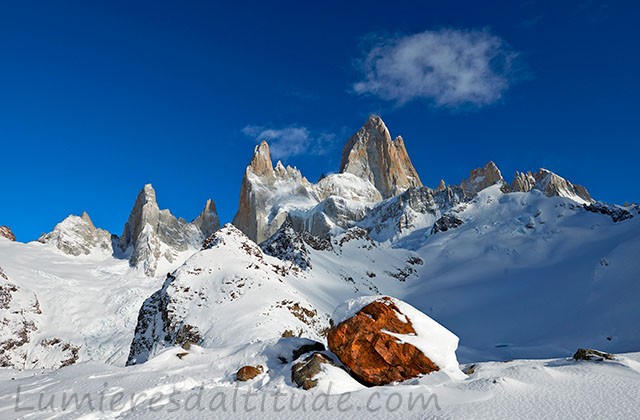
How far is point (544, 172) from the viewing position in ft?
535

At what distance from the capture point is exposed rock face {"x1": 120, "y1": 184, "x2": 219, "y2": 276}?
14388cm

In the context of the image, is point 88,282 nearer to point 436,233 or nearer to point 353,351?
point 436,233

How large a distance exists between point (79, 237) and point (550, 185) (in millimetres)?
172641

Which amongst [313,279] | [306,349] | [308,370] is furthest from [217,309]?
[313,279]

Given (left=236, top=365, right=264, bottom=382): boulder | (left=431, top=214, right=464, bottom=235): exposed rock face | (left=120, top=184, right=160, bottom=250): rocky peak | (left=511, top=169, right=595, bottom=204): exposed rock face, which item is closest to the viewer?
(left=236, top=365, right=264, bottom=382): boulder

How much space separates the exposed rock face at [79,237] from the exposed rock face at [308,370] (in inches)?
6090

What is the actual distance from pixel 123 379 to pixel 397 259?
94.2 m

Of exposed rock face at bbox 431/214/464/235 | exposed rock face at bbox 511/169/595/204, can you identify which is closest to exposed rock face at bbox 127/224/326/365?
exposed rock face at bbox 431/214/464/235

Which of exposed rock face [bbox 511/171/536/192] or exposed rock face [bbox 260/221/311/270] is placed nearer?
exposed rock face [bbox 260/221/311/270]

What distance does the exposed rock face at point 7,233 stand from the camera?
483 ft

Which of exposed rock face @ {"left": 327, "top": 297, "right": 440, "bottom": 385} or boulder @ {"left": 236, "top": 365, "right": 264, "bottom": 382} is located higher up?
exposed rock face @ {"left": 327, "top": 297, "right": 440, "bottom": 385}

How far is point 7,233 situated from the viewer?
150 m

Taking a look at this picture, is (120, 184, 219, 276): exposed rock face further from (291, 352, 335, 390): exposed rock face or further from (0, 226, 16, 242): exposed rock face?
(291, 352, 335, 390): exposed rock face

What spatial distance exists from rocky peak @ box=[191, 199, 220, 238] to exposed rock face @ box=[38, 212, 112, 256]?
38836 millimetres
